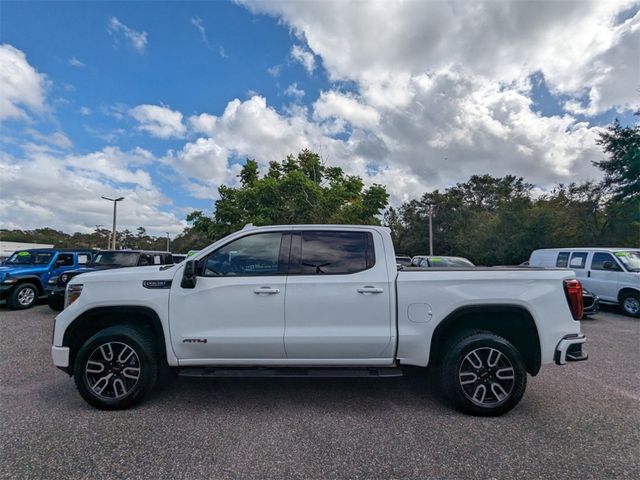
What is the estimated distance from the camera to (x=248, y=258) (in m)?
3.58

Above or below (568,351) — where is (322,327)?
above

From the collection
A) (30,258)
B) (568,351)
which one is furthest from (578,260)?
(30,258)

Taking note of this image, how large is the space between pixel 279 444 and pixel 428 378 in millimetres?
2311

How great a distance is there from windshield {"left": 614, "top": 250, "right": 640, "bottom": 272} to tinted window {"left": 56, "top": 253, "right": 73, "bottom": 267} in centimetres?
1566

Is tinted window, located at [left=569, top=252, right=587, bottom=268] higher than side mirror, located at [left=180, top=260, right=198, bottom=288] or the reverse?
higher

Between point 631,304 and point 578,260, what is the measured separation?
168 cm

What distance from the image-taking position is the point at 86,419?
10.5 ft

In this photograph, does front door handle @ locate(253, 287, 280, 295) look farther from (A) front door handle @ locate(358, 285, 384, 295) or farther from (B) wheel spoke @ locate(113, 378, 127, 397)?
(B) wheel spoke @ locate(113, 378, 127, 397)

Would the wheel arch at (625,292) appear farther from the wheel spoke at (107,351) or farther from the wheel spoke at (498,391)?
the wheel spoke at (107,351)

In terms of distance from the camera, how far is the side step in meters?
3.32

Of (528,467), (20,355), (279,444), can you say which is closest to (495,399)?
(528,467)

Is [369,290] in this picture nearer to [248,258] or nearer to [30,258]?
[248,258]

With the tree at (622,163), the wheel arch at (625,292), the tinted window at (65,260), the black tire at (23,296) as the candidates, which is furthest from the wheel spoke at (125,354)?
the tree at (622,163)

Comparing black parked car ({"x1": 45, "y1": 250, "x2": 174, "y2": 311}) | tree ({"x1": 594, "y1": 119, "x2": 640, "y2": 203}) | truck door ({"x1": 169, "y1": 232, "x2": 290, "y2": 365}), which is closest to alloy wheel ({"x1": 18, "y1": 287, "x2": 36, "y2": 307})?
black parked car ({"x1": 45, "y1": 250, "x2": 174, "y2": 311})
